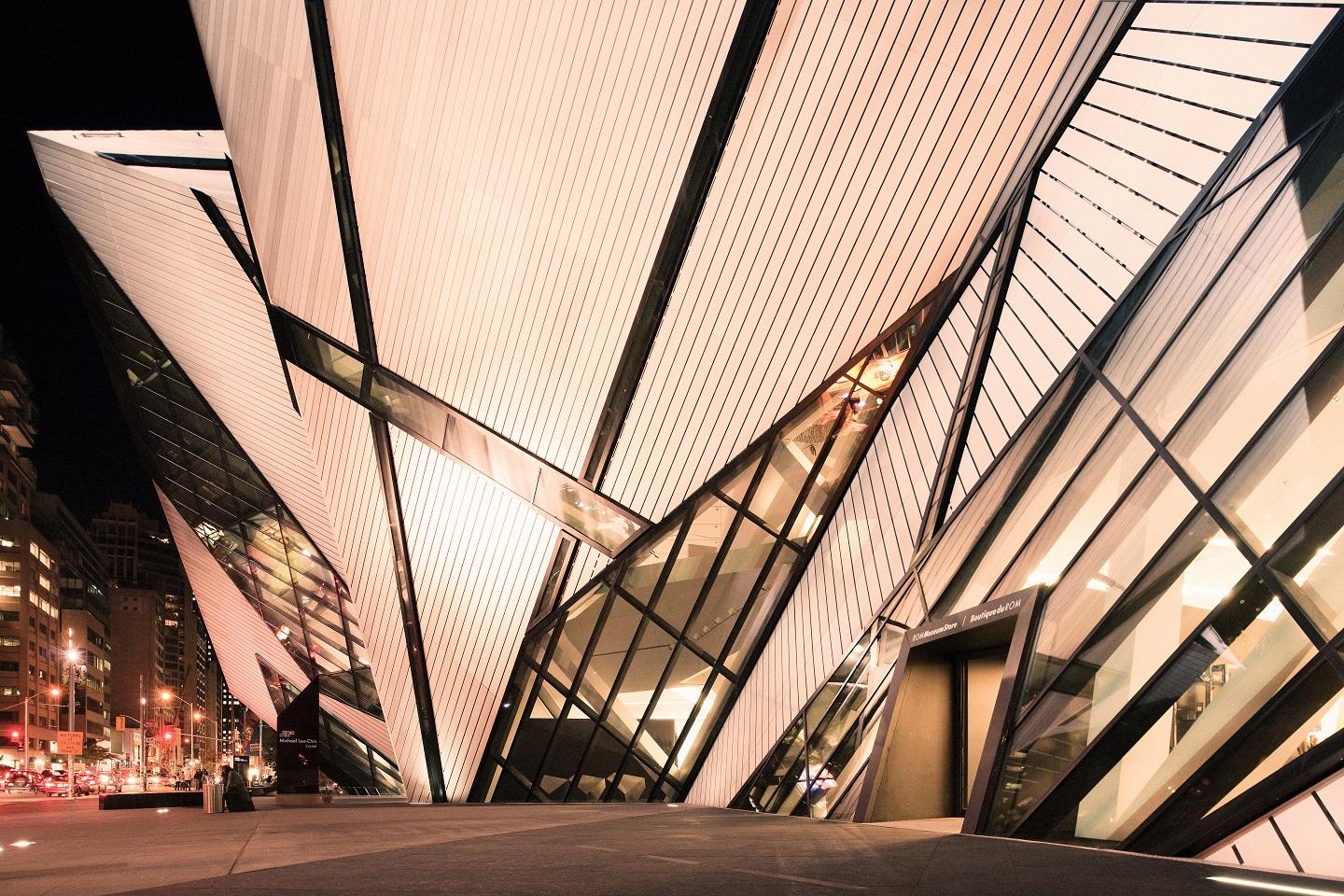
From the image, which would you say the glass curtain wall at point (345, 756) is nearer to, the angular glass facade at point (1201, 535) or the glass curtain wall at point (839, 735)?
the glass curtain wall at point (839, 735)

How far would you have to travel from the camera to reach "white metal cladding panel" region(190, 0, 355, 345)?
16.6m

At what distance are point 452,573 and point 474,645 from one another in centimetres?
140

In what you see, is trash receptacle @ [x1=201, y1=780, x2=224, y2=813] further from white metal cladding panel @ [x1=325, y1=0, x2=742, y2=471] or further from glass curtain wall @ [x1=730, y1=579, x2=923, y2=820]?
glass curtain wall @ [x1=730, y1=579, x2=923, y2=820]

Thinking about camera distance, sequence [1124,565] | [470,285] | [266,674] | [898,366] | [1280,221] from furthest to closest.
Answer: [266,674], [470,285], [898,366], [1124,565], [1280,221]

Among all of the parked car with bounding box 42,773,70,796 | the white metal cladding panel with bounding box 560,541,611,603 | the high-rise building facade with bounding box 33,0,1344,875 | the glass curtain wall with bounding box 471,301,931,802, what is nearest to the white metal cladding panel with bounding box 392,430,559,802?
the high-rise building facade with bounding box 33,0,1344,875

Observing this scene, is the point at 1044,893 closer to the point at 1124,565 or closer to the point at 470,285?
the point at 1124,565

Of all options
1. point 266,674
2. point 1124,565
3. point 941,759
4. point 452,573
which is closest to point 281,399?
point 452,573

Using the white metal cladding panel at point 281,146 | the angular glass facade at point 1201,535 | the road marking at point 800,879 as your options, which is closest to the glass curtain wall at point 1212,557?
the angular glass facade at point 1201,535

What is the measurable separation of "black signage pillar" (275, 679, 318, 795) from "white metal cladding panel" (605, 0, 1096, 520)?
11851 millimetres

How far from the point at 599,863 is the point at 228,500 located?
91.1 feet

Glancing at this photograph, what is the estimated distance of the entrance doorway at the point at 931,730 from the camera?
33.0ft

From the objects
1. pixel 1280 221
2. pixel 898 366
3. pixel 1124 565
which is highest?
pixel 898 366

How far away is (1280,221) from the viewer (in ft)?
20.2

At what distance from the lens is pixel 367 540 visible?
21.2 metres
